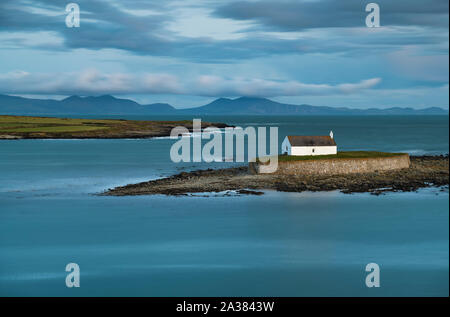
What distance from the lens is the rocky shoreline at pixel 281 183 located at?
44.2 metres

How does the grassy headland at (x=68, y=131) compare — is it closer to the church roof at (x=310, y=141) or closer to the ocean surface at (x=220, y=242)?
the ocean surface at (x=220, y=242)

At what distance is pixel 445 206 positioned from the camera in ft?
132

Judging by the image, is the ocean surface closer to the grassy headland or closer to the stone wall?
the stone wall

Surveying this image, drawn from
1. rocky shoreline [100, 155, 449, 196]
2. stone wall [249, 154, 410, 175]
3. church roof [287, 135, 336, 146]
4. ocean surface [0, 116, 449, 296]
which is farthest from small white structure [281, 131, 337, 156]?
ocean surface [0, 116, 449, 296]

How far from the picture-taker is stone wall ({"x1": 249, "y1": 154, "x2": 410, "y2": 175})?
49.5 m

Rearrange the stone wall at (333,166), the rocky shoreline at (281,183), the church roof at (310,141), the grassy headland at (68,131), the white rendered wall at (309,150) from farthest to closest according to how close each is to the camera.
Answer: the grassy headland at (68,131), the church roof at (310,141), the white rendered wall at (309,150), the stone wall at (333,166), the rocky shoreline at (281,183)

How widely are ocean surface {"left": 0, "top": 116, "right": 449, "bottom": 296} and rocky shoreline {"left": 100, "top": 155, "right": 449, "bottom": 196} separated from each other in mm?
1786

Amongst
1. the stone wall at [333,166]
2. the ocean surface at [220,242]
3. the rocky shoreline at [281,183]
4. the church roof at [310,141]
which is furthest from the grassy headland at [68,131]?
the stone wall at [333,166]

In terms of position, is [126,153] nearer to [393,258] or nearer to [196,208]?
[196,208]

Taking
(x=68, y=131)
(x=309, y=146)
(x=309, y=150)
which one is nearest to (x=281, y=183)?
(x=309, y=150)

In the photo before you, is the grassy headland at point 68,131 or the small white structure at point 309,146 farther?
the grassy headland at point 68,131

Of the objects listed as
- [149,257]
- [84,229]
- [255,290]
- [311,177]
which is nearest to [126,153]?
[311,177]

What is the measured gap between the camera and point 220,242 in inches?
1256

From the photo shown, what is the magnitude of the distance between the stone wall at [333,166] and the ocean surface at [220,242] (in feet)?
22.8
